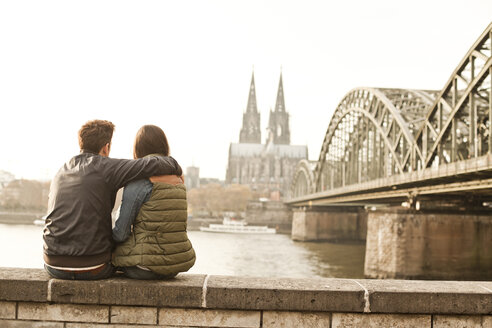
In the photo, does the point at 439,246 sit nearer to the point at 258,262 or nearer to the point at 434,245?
the point at 434,245

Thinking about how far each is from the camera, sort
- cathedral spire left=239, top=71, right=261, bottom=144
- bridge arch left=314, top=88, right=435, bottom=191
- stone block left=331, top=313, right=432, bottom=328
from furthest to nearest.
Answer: cathedral spire left=239, top=71, right=261, bottom=144 < bridge arch left=314, top=88, right=435, bottom=191 < stone block left=331, top=313, right=432, bottom=328

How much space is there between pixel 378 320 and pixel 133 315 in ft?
6.36

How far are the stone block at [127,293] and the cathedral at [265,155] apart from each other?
150 metres

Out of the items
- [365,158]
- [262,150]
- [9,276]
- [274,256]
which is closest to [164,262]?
[9,276]

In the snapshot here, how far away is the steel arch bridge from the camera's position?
26.1 metres

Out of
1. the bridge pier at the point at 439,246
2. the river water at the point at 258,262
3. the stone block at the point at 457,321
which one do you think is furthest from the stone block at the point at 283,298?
the river water at the point at 258,262

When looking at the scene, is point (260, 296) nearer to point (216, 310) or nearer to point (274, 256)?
point (216, 310)

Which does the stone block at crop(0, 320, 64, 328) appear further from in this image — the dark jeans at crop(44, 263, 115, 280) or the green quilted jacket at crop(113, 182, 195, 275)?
the green quilted jacket at crop(113, 182, 195, 275)

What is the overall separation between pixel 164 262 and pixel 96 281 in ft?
1.82

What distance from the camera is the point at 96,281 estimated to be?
4676 mm

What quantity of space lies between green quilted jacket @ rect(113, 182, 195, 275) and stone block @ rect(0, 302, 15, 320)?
0.88 m

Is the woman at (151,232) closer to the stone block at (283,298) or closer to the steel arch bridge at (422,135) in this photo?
the stone block at (283,298)

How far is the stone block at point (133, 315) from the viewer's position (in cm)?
468

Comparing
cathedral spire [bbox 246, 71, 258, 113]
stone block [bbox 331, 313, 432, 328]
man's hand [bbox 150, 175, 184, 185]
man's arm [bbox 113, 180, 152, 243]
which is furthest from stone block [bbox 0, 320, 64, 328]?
cathedral spire [bbox 246, 71, 258, 113]
